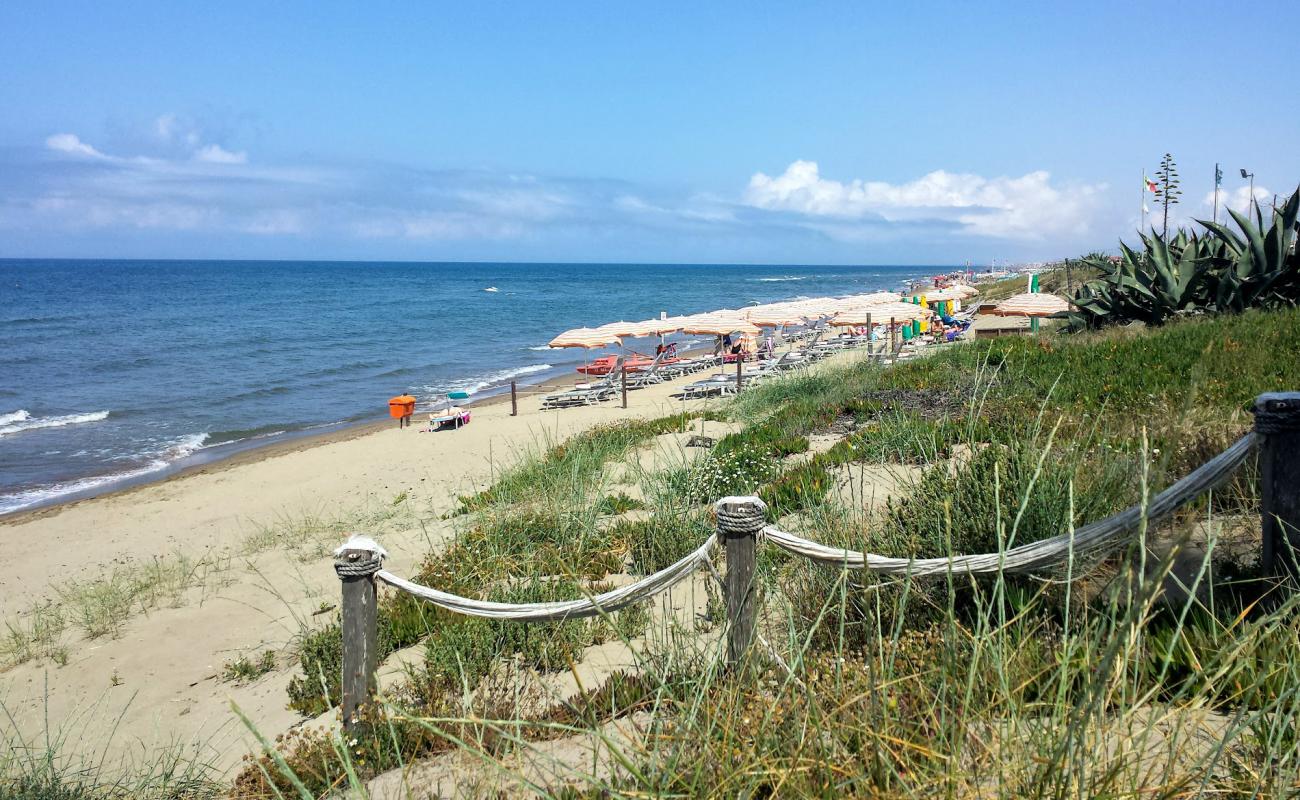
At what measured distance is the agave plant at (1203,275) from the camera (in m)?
9.03

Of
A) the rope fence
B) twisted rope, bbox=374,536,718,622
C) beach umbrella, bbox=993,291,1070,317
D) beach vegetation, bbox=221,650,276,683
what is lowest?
beach vegetation, bbox=221,650,276,683

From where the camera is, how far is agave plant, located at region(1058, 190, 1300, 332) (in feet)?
29.6

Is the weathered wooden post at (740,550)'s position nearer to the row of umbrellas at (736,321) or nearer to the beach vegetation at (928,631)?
the beach vegetation at (928,631)

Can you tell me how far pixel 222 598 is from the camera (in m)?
6.25

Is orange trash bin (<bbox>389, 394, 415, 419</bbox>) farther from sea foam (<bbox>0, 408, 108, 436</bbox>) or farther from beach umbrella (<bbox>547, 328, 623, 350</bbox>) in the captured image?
sea foam (<bbox>0, 408, 108, 436</bbox>)

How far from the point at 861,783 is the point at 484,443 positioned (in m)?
12.5

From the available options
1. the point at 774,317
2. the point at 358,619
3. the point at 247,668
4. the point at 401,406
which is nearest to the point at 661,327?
the point at 774,317

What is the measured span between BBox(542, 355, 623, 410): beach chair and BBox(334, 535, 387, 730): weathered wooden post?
48.8ft

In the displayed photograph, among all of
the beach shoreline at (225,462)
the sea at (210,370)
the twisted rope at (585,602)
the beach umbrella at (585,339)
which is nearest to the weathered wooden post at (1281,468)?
the twisted rope at (585,602)

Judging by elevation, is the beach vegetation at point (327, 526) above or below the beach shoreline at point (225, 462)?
above

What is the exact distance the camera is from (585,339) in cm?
2058

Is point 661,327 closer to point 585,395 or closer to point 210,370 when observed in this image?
point 585,395

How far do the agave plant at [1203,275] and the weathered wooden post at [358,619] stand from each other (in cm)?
972

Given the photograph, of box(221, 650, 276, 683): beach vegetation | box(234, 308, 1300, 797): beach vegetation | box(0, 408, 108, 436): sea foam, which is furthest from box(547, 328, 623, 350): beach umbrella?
box(221, 650, 276, 683): beach vegetation
